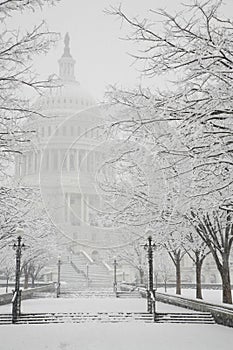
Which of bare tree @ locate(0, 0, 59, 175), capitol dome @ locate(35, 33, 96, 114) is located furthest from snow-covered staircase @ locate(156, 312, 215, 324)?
capitol dome @ locate(35, 33, 96, 114)

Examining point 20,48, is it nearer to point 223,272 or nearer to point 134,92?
point 134,92

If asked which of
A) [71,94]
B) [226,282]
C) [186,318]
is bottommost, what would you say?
[186,318]

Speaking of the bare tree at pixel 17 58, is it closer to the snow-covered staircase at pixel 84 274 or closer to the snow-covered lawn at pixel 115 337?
the snow-covered lawn at pixel 115 337

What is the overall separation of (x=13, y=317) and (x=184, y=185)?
7232 millimetres

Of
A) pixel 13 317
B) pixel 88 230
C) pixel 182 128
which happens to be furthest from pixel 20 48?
pixel 88 230

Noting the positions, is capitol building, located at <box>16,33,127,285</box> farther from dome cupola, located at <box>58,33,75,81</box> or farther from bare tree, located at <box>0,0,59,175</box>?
bare tree, located at <box>0,0,59,175</box>

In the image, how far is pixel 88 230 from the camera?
306 ft

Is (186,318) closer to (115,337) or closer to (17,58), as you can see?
(115,337)

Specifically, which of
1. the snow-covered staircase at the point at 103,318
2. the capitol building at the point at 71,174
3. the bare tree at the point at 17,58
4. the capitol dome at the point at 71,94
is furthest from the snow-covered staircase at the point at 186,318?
the capitol dome at the point at 71,94

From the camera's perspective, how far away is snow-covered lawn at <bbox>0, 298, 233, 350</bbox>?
1167cm

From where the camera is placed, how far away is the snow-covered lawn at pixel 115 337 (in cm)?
1167

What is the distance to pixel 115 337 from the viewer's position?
12914 mm

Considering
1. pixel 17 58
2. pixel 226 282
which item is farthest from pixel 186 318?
pixel 17 58

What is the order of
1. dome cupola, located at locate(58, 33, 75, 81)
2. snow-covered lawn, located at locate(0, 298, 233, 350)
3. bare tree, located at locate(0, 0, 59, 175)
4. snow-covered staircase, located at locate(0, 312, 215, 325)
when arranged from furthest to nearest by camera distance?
dome cupola, located at locate(58, 33, 75, 81), snow-covered staircase, located at locate(0, 312, 215, 325), snow-covered lawn, located at locate(0, 298, 233, 350), bare tree, located at locate(0, 0, 59, 175)
